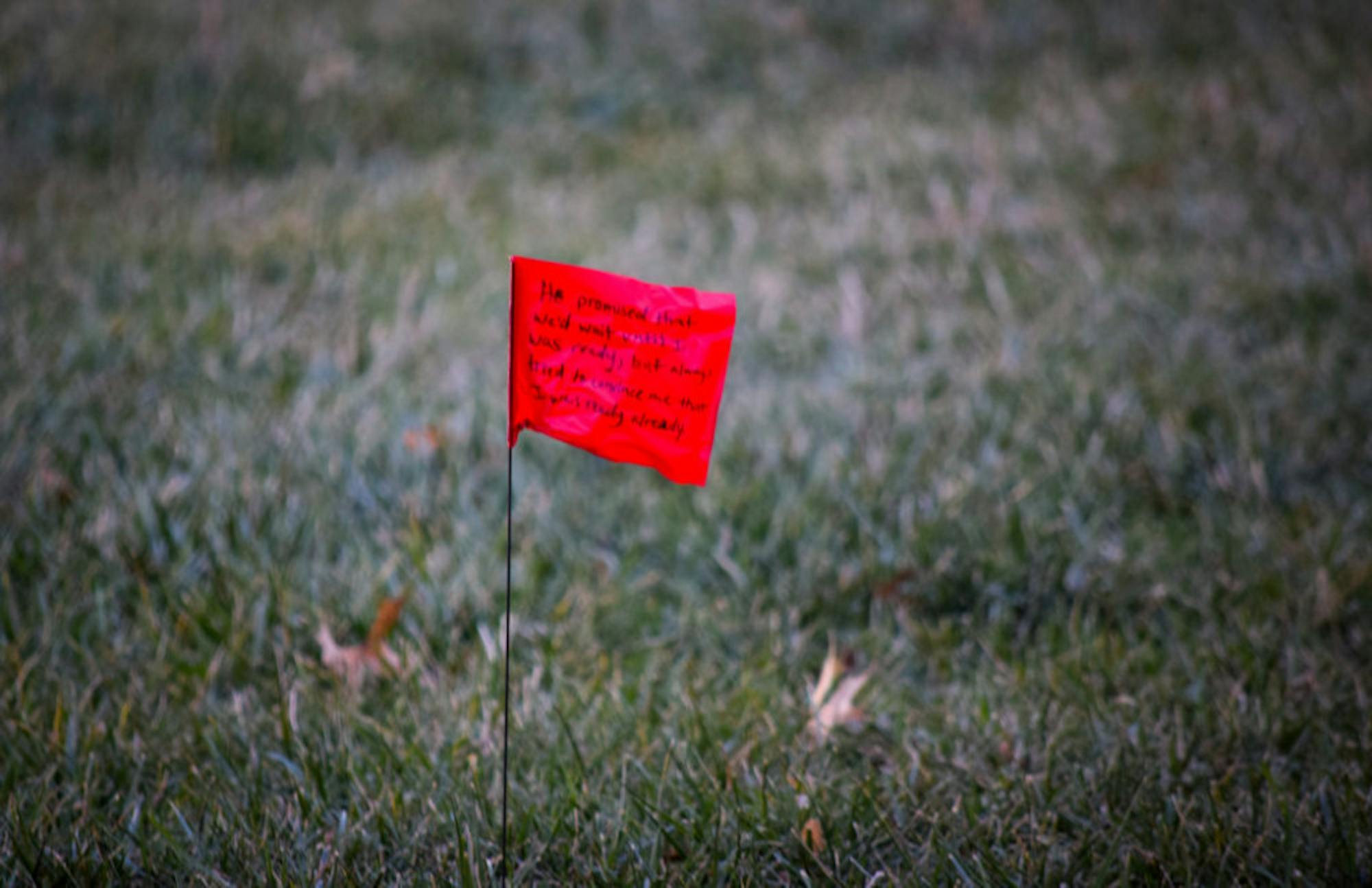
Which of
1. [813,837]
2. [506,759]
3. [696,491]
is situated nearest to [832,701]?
[813,837]

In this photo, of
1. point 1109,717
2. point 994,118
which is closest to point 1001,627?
point 1109,717

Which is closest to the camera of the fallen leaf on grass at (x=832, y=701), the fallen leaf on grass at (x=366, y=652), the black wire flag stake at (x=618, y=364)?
the black wire flag stake at (x=618, y=364)

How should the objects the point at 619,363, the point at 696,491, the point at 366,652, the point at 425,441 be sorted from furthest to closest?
the point at 425,441 < the point at 696,491 < the point at 366,652 < the point at 619,363

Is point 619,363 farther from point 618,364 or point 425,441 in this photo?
point 425,441

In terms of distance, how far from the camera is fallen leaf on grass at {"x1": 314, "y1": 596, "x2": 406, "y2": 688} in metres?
2.12

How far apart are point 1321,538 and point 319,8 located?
20.7ft

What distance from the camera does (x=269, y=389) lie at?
3277mm

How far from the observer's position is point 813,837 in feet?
5.55

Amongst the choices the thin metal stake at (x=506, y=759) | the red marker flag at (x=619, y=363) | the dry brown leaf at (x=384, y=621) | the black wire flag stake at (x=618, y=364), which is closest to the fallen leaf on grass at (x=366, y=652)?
the dry brown leaf at (x=384, y=621)

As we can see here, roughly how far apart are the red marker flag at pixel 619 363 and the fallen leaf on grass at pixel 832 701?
678 millimetres

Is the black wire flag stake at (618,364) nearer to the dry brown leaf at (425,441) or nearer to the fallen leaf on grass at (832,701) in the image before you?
the fallen leaf on grass at (832,701)

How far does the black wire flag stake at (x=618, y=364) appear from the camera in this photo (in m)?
1.50

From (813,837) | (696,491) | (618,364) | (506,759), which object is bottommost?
(813,837)

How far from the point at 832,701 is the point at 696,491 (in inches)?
34.3
